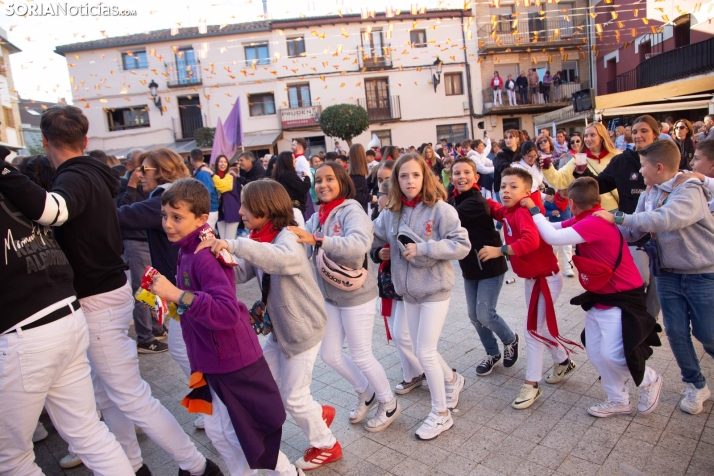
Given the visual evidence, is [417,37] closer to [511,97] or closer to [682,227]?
[511,97]

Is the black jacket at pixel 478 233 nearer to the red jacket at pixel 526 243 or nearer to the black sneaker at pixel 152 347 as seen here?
the red jacket at pixel 526 243

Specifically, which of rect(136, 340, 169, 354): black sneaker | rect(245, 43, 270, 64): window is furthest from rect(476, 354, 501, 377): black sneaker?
rect(245, 43, 270, 64): window

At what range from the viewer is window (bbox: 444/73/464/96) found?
26594mm

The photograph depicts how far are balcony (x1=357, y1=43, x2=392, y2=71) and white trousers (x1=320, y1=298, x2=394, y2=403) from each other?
81.0ft

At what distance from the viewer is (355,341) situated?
3125 mm

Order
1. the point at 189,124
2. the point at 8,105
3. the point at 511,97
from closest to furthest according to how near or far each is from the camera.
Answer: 1. the point at 8,105
2. the point at 511,97
3. the point at 189,124

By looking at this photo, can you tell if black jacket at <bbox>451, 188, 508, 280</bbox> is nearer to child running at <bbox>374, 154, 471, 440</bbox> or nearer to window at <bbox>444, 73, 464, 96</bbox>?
child running at <bbox>374, 154, 471, 440</bbox>

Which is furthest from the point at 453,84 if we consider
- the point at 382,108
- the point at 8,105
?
the point at 8,105

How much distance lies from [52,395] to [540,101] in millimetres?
27901

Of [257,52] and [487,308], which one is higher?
[257,52]

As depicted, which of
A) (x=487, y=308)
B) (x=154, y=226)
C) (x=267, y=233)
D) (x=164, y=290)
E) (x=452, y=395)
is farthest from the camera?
(x=487, y=308)

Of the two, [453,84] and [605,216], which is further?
[453,84]

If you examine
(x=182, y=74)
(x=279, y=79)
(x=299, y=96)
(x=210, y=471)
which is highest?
(x=182, y=74)

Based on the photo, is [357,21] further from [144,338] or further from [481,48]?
[144,338]
